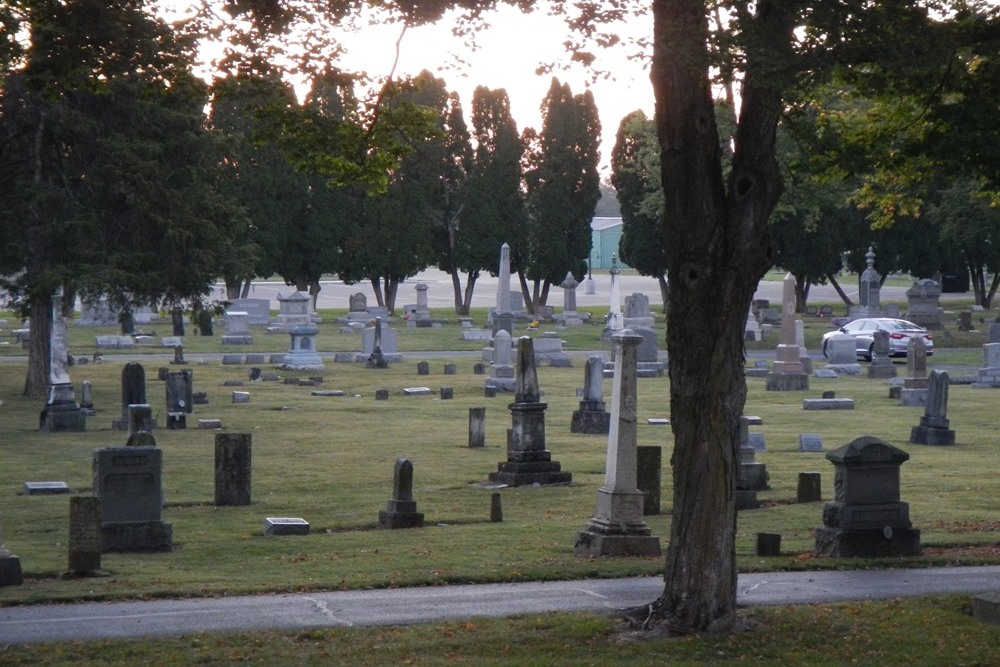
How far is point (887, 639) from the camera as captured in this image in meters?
9.23

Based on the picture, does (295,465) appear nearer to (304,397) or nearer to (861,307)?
(304,397)

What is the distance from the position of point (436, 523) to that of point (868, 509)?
525 cm

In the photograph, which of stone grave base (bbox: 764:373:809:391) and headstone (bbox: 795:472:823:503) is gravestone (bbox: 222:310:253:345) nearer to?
stone grave base (bbox: 764:373:809:391)

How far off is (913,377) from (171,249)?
718 inches

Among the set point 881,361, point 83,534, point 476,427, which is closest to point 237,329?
point 881,361

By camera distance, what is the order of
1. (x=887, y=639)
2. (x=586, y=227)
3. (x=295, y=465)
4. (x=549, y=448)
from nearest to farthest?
(x=887, y=639) < (x=295, y=465) < (x=549, y=448) < (x=586, y=227)

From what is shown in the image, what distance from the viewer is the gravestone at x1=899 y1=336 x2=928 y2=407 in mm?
31078

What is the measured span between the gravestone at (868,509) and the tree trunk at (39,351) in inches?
916

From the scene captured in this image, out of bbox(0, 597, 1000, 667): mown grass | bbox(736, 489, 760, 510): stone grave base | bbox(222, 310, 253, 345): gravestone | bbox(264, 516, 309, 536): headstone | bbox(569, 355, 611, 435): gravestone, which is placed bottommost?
bbox(264, 516, 309, 536): headstone

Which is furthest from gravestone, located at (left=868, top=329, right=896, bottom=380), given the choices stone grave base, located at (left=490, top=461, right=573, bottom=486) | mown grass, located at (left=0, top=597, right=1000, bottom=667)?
mown grass, located at (left=0, top=597, right=1000, bottom=667)

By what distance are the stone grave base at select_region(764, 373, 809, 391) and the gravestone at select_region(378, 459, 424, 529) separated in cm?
2237

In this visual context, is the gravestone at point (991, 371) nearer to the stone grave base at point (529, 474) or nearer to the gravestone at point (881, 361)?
the gravestone at point (881, 361)

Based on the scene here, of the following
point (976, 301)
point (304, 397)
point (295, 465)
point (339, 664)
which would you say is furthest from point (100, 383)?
point (976, 301)

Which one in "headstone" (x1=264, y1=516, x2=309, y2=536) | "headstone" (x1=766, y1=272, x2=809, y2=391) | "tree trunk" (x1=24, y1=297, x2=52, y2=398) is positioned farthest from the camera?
"headstone" (x1=766, y1=272, x2=809, y2=391)
